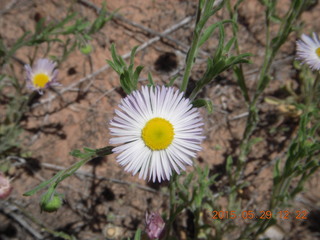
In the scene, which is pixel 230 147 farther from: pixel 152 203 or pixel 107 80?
pixel 107 80

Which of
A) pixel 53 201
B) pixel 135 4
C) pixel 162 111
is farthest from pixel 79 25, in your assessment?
pixel 53 201

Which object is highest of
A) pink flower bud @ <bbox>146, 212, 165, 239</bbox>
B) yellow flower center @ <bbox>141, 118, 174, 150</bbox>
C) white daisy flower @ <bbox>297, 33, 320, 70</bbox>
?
white daisy flower @ <bbox>297, 33, 320, 70</bbox>

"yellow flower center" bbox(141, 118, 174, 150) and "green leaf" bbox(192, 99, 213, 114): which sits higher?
"green leaf" bbox(192, 99, 213, 114)

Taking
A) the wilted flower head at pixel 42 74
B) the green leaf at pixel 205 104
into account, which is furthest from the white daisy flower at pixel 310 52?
the wilted flower head at pixel 42 74

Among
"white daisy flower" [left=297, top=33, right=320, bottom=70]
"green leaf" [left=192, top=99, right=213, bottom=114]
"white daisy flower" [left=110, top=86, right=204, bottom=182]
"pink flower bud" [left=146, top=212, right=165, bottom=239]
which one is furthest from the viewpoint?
"white daisy flower" [left=297, top=33, right=320, bottom=70]

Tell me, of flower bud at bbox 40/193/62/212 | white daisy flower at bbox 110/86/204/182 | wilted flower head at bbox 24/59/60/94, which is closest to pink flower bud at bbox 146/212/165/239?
white daisy flower at bbox 110/86/204/182
